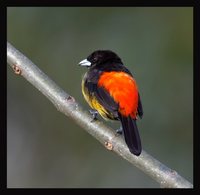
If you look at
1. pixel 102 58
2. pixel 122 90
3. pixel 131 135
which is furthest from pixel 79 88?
pixel 131 135

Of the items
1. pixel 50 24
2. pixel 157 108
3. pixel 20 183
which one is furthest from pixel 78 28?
pixel 20 183

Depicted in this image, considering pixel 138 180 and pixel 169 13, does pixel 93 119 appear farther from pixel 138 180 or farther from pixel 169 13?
pixel 169 13

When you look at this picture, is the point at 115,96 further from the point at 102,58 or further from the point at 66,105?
the point at 102,58

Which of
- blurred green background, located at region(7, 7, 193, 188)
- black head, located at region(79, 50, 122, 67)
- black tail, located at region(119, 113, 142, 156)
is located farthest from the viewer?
blurred green background, located at region(7, 7, 193, 188)

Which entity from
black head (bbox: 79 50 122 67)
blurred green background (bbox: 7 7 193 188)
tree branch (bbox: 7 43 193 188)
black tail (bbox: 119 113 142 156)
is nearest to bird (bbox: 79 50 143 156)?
black tail (bbox: 119 113 142 156)

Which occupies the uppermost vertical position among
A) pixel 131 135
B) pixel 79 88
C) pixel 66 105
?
pixel 66 105

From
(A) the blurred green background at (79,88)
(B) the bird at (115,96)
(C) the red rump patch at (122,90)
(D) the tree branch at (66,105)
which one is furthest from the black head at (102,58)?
(A) the blurred green background at (79,88)

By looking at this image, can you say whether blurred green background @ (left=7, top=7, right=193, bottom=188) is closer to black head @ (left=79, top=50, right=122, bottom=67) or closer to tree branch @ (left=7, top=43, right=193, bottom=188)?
black head @ (left=79, top=50, right=122, bottom=67)

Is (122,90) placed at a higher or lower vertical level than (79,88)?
higher
